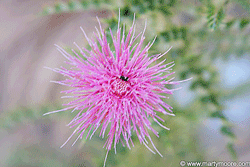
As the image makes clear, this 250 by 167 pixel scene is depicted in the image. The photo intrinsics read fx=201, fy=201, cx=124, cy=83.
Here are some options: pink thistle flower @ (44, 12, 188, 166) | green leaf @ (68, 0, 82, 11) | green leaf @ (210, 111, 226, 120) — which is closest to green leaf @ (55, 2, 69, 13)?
green leaf @ (68, 0, 82, 11)

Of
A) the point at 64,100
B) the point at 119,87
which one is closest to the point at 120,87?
the point at 119,87

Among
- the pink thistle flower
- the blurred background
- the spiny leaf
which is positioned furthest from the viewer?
the blurred background

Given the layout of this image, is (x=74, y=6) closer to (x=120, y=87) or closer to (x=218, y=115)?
(x=120, y=87)

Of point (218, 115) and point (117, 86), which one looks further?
point (218, 115)

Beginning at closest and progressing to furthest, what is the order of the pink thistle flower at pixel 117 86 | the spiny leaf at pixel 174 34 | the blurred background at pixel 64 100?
the pink thistle flower at pixel 117 86 → the spiny leaf at pixel 174 34 → the blurred background at pixel 64 100

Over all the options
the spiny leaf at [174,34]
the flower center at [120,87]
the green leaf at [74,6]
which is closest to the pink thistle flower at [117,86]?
the flower center at [120,87]

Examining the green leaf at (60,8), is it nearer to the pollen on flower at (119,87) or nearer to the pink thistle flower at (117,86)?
the pink thistle flower at (117,86)

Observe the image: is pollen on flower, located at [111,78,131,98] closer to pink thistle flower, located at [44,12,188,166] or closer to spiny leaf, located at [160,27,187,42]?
pink thistle flower, located at [44,12,188,166]

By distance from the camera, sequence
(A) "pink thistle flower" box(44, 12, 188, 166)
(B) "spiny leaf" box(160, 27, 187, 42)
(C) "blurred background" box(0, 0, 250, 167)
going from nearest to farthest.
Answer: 1. (A) "pink thistle flower" box(44, 12, 188, 166)
2. (B) "spiny leaf" box(160, 27, 187, 42)
3. (C) "blurred background" box(0, 0, 250, 167)

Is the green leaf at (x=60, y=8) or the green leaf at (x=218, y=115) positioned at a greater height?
the green leaf at (x=60, y=8)
